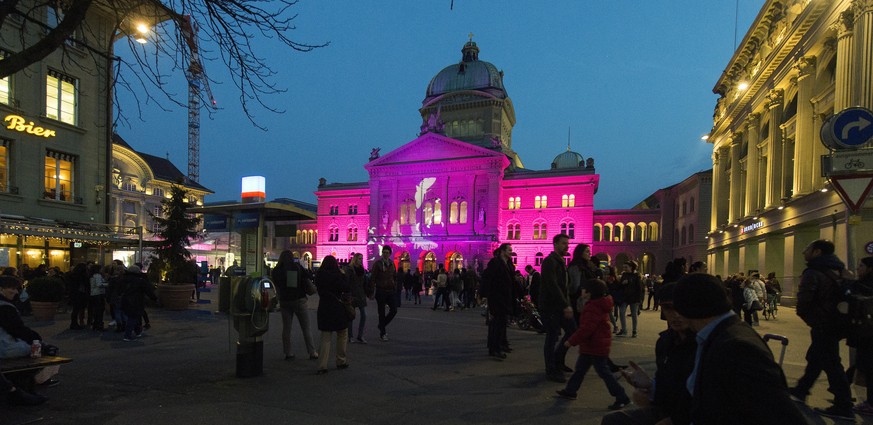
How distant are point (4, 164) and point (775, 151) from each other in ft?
112

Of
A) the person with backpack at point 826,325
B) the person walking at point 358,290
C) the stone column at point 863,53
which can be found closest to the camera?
the person with backpack at point 826,325

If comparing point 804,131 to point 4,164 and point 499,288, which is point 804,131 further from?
point 4,164

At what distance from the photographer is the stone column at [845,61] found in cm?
1825

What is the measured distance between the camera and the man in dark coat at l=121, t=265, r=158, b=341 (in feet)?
33.1

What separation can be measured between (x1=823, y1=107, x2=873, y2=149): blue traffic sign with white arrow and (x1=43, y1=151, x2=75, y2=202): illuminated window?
73.3 ft

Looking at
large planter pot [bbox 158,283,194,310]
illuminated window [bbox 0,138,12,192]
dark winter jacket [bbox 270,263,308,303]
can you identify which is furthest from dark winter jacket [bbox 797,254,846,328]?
illuminated window [bbox 0,138,12,192]

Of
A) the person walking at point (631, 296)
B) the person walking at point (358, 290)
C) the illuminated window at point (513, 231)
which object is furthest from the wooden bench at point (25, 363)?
the illuminated window at point (513, 231)

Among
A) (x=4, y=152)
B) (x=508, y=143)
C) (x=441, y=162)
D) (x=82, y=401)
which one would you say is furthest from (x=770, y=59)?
(x=508, y=143)

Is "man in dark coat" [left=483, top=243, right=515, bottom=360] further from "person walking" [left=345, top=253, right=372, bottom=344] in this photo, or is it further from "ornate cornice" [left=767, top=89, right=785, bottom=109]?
"ornate cornice" [left=767, top=89, right=785, bottom=109]

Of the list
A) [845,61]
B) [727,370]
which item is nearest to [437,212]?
[845,61]

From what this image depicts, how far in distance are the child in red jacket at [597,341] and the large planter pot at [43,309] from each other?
1293cm

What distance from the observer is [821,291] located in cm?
569

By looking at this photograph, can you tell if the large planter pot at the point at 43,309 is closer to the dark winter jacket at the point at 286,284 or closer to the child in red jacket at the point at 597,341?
the dark winter jacket at the point at 286,284

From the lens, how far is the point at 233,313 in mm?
7148
